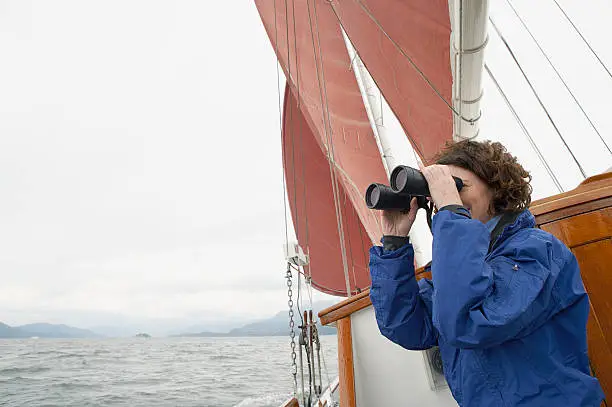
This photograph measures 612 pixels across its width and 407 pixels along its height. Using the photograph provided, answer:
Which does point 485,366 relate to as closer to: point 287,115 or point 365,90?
point 365,90

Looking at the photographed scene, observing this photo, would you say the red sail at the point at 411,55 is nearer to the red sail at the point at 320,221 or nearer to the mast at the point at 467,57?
the mast at the point at 467,57

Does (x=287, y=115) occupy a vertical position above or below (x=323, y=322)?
above

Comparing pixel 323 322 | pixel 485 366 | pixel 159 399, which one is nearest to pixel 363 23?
pixel 323 322

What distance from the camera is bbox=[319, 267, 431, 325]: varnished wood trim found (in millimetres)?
1400

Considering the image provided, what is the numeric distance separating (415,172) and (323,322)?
0.92m

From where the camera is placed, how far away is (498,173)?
2.62 ft

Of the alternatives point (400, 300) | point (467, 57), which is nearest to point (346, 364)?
point (400, 300)

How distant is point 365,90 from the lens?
439cm

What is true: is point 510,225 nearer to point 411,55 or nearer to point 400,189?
point 400,189

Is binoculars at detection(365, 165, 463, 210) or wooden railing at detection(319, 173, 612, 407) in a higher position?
binoculars at detection(365, 165, 463, 210)

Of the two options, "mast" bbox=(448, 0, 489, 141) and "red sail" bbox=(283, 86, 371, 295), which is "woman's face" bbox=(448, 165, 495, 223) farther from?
"red sail" bbox=(283, 86, 371, 295)

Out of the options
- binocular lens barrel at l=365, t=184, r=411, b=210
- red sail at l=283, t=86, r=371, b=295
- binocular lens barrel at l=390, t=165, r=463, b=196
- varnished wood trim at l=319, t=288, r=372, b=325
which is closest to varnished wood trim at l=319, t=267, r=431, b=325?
varnished wood trim at l=319, t=288, r=372, b=325

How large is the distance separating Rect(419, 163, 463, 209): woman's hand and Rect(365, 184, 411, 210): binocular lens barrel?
0.10 m

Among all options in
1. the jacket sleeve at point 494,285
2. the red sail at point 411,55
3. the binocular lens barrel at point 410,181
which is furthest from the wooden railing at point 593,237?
the red sail at point 411,55
